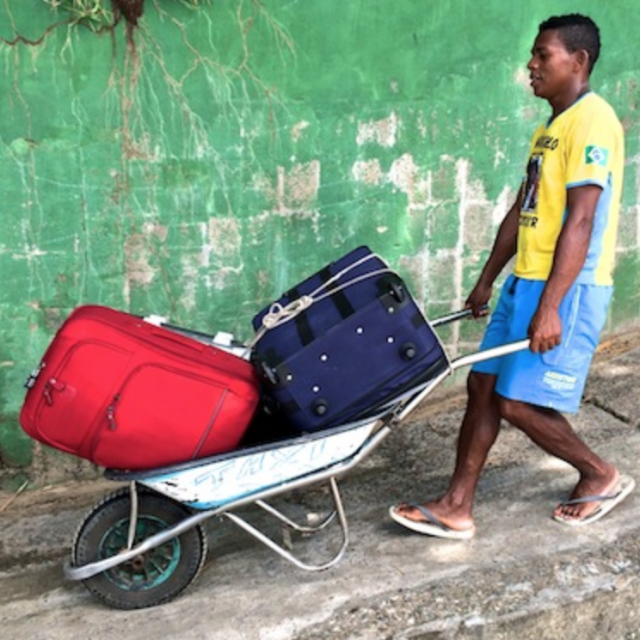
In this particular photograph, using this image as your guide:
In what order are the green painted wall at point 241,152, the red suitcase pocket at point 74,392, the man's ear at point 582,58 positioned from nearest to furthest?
the red suitcase pocket at point 74,392
the man's ear at point 582,58
the green painted wall at point 241,152

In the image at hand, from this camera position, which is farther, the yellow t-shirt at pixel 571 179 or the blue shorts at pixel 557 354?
the blue shorts at pixel 557 354

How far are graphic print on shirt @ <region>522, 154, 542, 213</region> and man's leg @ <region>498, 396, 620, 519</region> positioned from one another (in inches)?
27.4

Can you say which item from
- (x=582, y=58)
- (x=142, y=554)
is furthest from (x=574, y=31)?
(x=142, y=554)

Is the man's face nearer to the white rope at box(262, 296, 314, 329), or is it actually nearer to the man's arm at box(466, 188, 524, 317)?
the man's arm at box(466, 188, 524, 317)

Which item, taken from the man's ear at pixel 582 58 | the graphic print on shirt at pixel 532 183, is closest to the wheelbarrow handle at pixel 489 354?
the graphic print on shirt at pixel 532 183

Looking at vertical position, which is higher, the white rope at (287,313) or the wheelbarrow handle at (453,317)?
the white rope at (287,313)

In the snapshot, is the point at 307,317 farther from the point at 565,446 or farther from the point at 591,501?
the point at 591,501

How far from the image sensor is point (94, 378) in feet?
9.28

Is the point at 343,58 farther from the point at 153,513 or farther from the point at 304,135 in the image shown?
the point at 153,513

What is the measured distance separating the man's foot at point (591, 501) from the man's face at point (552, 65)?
59.2 inches

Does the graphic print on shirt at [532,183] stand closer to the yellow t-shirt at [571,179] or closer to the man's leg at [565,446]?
the yellow t-shirt at [571,179]

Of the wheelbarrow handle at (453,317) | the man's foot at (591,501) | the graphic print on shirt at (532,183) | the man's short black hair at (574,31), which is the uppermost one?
the man's short black hair at (574,31)

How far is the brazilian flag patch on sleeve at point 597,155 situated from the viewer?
3.06m

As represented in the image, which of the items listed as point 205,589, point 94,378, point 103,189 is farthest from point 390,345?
point 103,189
